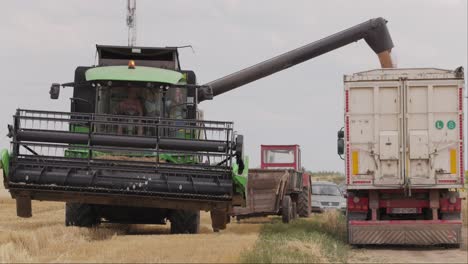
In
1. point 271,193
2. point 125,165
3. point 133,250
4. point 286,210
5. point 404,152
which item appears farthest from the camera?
point 286,210

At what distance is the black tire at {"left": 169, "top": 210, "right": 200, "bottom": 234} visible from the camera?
1642 cm

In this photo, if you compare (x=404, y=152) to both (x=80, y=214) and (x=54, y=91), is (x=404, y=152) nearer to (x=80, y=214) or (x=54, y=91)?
(x=80, y=214)

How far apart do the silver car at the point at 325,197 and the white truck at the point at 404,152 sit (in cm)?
1483

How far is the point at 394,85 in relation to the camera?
17.6 m

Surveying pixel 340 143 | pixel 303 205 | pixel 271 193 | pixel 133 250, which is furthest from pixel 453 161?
pixel 303 205

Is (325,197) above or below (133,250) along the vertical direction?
above

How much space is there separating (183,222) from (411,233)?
4.55 meters

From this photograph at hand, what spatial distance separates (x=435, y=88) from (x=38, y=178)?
829cm

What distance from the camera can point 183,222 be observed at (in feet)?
53.9

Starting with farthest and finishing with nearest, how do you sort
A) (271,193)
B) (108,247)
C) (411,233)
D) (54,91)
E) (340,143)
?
(271,193) → (340,143) → (411,233) → (54,91) → (108,247)

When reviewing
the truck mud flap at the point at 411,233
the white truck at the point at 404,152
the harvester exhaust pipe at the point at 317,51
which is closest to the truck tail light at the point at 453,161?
the white truck at the point at 404,152

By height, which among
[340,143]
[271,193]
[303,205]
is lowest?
[303,205]

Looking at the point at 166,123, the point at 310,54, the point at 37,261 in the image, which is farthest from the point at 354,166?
the point at 310,54

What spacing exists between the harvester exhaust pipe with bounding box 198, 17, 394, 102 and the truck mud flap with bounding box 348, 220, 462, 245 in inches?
493
